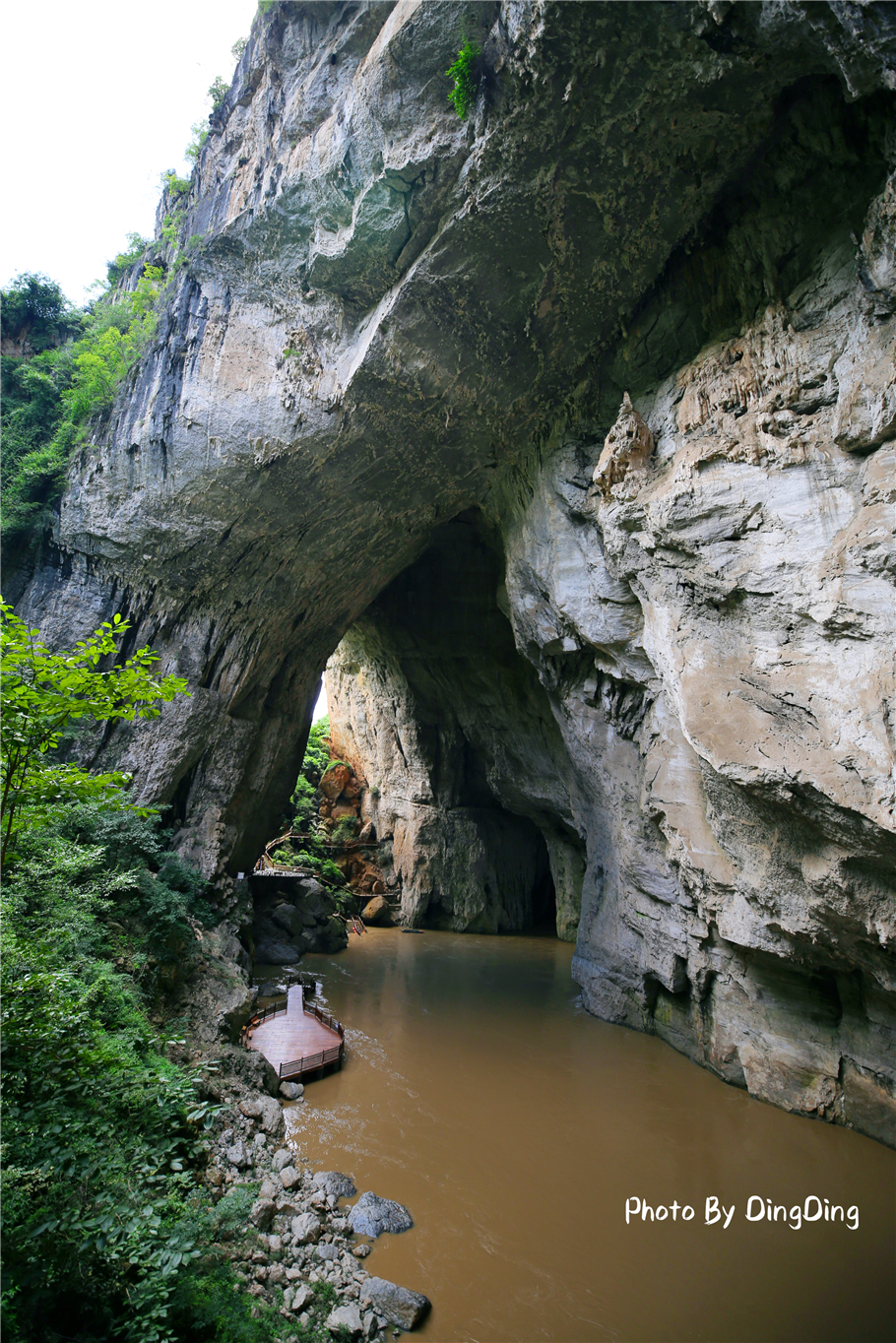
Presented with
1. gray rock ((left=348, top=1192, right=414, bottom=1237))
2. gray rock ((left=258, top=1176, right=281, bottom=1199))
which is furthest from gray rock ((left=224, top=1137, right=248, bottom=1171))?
gray rock ((left=348, top=1192, right=414, bottom=1237))

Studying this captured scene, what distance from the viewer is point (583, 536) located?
10.0m

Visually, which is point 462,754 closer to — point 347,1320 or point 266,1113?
A: point 266,1113

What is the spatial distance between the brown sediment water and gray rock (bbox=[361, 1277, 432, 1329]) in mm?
133

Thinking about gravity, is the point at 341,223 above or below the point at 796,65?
above

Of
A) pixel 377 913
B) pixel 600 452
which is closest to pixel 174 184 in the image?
pixel 600 452

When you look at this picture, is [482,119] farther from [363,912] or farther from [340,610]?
[363,912]

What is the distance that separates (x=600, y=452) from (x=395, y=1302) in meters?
9.89

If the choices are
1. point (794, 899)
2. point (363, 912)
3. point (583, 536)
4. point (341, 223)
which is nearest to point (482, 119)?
point (341, 223)

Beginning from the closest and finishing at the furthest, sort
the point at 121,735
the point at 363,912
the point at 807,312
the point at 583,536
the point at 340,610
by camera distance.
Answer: the point at 807,312 → the point at 583,536 → the point at 121,735 → the point at 340,610 → the point at 363,912

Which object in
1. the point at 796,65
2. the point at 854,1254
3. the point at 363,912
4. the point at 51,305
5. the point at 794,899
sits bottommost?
the point at 363,912

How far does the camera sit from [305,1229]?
16.8ft

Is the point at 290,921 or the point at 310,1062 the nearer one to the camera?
the point at 310,1062

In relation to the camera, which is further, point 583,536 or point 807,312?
point 583,536

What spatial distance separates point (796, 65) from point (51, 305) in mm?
14292
